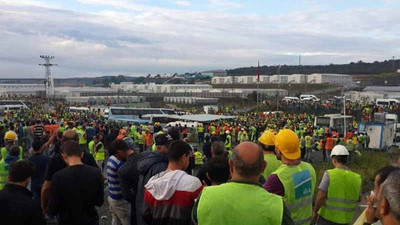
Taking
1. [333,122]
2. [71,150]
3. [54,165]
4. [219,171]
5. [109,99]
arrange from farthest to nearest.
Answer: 1. [109,99]
2. [333,122]
3. [54,165]
4. [71,150]
5. [219,171]

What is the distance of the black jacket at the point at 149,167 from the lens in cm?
436

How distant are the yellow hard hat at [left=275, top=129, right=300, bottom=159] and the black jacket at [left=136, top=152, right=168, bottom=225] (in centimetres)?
126

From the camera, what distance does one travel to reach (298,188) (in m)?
3.87

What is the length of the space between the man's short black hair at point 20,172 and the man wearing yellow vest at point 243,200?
6.60ft

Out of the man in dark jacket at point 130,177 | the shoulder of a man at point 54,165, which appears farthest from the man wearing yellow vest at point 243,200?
the shoulder of a man at point 54,165

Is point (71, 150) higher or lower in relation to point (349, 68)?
lower

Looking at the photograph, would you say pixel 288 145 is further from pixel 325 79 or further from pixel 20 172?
pixel 325 79

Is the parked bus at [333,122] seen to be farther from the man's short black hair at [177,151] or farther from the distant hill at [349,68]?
the distant hill at [349,68]

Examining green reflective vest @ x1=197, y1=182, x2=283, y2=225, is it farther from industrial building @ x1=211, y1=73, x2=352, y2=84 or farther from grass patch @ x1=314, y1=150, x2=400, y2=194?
industrial building @ x1=211, y1=73, x2=352, y2=84

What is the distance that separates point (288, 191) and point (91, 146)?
9872mm

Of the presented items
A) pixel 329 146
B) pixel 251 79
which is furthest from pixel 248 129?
pixel 251 79

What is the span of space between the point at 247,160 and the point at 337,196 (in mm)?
2235

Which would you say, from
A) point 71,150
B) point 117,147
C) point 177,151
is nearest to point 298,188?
point 177,151

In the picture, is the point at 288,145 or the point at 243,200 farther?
the point at 288,145
